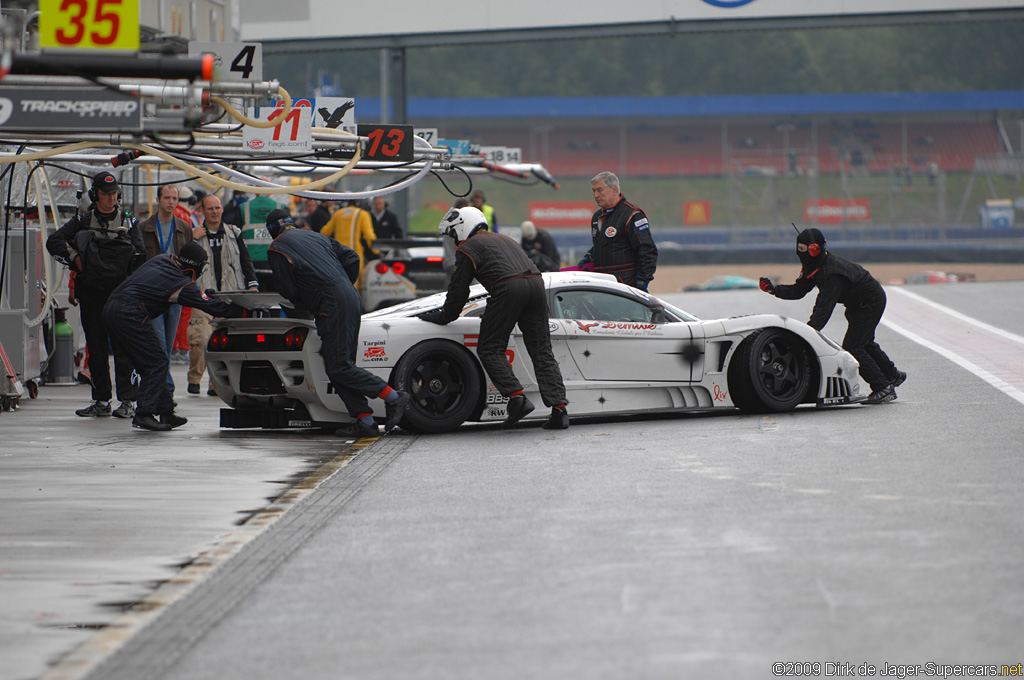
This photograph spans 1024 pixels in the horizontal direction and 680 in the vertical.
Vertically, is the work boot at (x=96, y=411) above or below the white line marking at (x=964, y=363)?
below

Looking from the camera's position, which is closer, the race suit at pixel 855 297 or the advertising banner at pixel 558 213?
the race suit at pixel 855 297

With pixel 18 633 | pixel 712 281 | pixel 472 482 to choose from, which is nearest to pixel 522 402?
pixel 472 482

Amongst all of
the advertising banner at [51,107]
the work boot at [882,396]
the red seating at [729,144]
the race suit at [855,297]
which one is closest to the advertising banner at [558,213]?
the red seating at [729,144]

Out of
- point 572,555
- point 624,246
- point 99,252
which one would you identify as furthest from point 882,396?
point 99,252

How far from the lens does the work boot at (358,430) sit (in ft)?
32.8

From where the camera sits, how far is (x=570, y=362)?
34.1 ft

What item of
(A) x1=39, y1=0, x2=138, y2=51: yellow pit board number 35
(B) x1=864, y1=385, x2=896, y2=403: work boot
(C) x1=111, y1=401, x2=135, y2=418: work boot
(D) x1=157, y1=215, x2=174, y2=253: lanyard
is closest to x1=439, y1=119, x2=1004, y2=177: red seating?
(D) x1=157, y1=215, x2=174, y2=253: lanyard

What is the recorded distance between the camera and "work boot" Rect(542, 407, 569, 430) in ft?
33.4

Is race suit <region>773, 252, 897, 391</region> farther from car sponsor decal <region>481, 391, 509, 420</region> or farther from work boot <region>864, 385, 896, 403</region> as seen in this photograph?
car sponsor decal <region>481, 391, 509, 420</region>

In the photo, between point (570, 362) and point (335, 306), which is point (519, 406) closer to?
point (570, 362)

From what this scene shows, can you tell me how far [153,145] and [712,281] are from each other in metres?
45.1

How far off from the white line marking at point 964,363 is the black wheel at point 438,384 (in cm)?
425

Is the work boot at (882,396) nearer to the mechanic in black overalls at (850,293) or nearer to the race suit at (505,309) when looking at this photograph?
the mechanic in black overalls at (850,293)

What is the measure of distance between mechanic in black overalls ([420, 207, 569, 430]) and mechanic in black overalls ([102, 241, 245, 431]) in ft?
6.56
